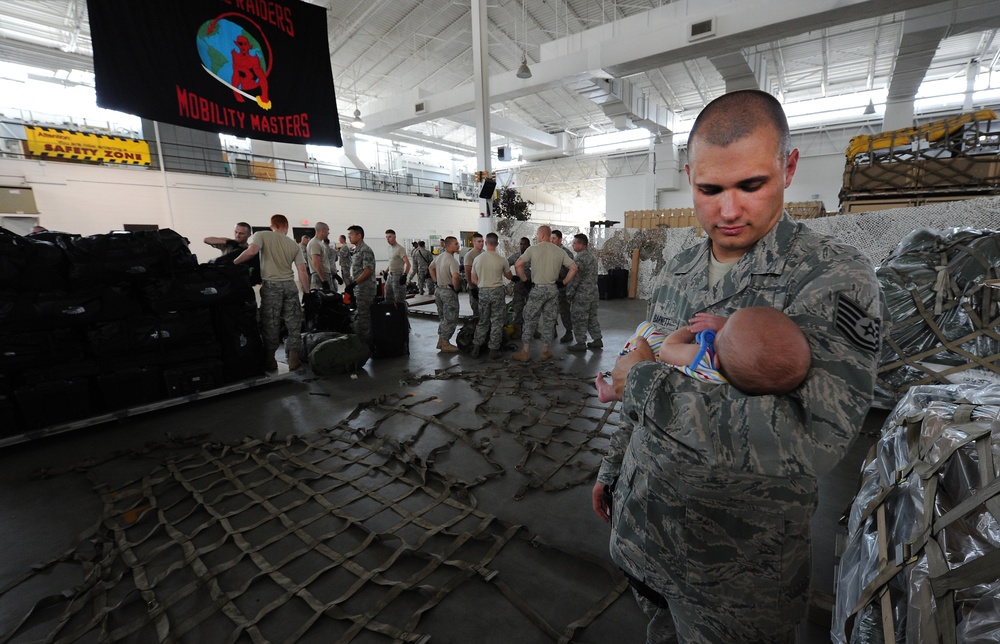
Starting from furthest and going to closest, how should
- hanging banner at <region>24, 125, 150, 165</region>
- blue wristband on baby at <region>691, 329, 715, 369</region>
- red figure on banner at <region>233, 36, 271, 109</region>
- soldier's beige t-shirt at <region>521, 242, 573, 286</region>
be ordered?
1. hanging banner at <region>24, 125, 150, 165</region>
2. soldier's beige t-shirt at <region>521, 242, 573, 286</region>
3. red figure on banner at <region>233, 36, 271, 109</region>
4. blue wristband on baby at <region>691, 329, 715, 369</region>

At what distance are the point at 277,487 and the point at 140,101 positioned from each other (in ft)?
15.4

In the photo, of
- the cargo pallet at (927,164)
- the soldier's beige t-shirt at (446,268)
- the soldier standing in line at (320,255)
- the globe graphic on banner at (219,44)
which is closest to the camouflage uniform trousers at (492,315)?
the soldier's beige t-shirt at (446,268)

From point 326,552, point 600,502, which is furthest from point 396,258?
point 600,502

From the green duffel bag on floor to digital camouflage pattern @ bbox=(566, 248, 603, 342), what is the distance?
3.39 meters

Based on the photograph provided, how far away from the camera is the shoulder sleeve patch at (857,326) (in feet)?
2.47

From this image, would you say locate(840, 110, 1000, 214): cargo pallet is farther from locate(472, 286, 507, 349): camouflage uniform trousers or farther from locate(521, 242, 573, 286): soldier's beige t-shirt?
locate(472, 286, 507, 349): camouflage uniform trousers

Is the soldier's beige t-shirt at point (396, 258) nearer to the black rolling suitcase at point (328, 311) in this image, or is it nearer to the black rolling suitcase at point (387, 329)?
the black rolling suitcase at point (328, 311)

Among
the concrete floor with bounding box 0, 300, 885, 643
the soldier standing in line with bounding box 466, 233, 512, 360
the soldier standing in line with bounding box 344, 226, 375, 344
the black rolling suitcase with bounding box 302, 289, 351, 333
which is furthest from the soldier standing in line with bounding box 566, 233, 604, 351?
the black rolling suitcase with bounding box 302, 289, 351, 333

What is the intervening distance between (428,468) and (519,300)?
4563mm

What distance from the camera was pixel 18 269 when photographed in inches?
136

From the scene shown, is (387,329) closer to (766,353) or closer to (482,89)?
(766,353)

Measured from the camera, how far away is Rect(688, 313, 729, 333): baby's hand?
922 millimetres

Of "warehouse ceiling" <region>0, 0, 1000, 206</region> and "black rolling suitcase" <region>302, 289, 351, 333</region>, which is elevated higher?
"warehouse ceiling" <region>0, 0, 1000, 206</region>

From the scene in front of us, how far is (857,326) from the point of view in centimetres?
76
